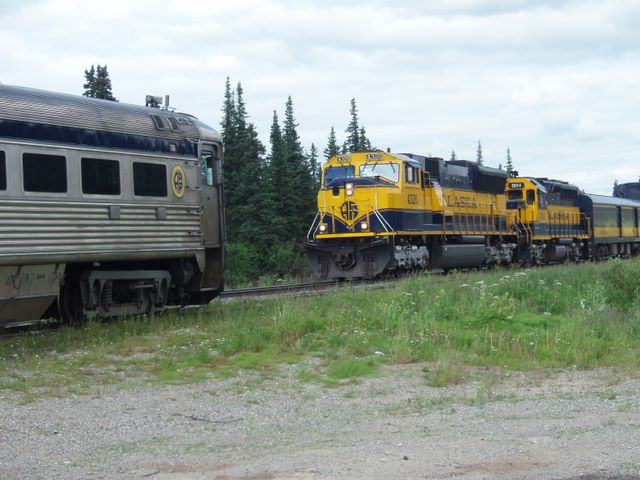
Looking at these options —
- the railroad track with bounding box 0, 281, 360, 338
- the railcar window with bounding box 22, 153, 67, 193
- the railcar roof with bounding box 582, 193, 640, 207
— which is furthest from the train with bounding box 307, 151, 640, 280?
the railcar window with bounding box 22, 153, 67, 193

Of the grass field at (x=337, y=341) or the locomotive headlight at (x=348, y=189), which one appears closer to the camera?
the grass field at (x=337, y=341)

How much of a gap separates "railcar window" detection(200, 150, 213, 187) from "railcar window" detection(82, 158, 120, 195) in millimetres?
2277

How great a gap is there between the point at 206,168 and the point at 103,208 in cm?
298

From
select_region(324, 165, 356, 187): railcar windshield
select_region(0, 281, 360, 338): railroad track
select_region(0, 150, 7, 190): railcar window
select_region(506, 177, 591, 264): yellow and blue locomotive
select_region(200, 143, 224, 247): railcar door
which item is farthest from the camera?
select_region(506, 177, 591, 264): yellow and blue locomotive

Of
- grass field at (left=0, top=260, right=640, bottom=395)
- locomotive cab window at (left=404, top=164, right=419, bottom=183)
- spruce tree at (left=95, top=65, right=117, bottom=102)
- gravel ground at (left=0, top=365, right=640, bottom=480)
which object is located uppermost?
spruce tree at (left=95, top=65, right=117, bottom=102)

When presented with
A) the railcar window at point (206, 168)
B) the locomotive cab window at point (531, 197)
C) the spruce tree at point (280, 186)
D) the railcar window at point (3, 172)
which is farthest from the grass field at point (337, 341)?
the spruce tree at point (280, 186)

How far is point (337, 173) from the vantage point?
24.5 meters

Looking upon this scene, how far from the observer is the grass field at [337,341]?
9.84 m

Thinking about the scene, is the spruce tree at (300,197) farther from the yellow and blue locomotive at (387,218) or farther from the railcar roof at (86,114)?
the railcar roof at (86,114)

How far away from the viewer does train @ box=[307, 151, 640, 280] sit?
22938 millimetres

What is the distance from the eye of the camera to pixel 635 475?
216 inches

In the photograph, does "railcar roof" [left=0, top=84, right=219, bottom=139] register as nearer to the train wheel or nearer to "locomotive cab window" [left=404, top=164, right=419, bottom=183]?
the train wheel

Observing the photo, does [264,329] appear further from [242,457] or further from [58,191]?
[242,457]

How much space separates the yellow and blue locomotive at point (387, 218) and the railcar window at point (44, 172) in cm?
1189
